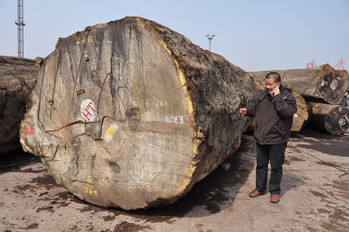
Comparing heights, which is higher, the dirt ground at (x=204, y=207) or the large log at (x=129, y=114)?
the large log at (x=129, y=114)

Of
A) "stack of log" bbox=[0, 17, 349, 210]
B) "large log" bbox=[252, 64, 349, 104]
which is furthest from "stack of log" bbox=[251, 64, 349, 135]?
"stack of log" bbox=[0, 17, 349, 210]

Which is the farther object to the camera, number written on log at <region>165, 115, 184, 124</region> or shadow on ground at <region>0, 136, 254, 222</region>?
shadow on ground at <region>0, 136, 254, 222</region>

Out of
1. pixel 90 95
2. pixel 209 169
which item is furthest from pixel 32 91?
pixel 209 169

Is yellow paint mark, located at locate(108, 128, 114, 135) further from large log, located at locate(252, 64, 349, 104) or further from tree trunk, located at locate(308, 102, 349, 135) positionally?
tree trunk, located at locate(308, 102, 349, 135)

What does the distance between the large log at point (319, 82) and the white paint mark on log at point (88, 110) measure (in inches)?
220

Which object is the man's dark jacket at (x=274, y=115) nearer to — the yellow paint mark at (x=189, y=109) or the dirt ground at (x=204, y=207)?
the dirt ground at (x=204, y=207)

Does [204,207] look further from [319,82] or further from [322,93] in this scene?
[322,93]

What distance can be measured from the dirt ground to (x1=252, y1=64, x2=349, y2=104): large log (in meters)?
3.27

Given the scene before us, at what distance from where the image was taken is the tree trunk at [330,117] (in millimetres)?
6906

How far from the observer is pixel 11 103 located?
11.7 feet

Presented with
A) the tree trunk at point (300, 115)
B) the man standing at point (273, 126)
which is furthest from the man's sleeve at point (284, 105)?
the tree trunk at point (300, 115)

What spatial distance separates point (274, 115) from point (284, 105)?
22cm

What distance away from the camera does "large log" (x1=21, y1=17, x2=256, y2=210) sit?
211cm

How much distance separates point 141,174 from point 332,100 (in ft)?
21.2
